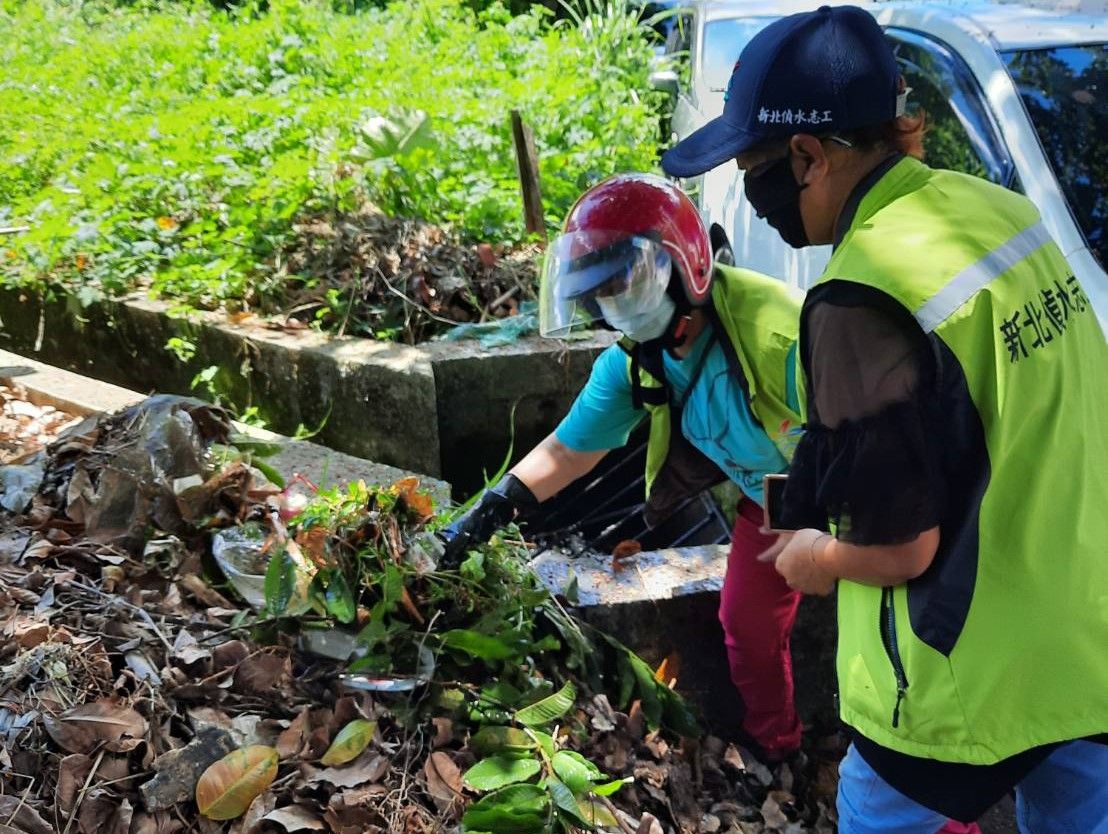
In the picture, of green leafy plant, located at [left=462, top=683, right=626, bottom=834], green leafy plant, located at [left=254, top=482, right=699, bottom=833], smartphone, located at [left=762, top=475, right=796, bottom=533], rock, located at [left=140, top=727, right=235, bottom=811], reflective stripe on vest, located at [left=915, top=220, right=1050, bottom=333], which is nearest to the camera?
reflective stripe on vest, located at [left=915, top=220, right=1050, bottom=333]

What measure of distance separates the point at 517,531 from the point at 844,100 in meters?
1.71

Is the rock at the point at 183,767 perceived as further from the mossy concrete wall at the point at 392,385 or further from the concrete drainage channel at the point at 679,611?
the mossy concrete wall at the point at 392,385

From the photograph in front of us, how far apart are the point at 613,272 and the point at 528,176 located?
103 inches

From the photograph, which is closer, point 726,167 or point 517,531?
point 517,531

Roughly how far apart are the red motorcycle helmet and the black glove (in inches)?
21.6

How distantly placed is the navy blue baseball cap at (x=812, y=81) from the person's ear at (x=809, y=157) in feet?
0.05

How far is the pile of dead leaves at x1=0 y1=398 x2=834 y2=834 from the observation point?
221cm

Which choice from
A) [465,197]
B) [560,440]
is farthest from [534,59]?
[560,440]

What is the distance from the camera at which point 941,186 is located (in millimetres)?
1646

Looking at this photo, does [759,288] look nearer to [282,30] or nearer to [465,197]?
[465,197]

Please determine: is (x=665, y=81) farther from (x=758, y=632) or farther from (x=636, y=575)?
(x=758, y=632)

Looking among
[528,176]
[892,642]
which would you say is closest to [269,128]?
[528,176]

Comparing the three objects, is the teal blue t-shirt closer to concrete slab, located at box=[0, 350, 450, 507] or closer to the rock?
concrete slab, located at box=[0, 350, 450, 507]

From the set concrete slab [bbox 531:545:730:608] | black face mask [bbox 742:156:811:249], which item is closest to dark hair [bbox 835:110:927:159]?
black face mask [bbox 742:156:811:249]
